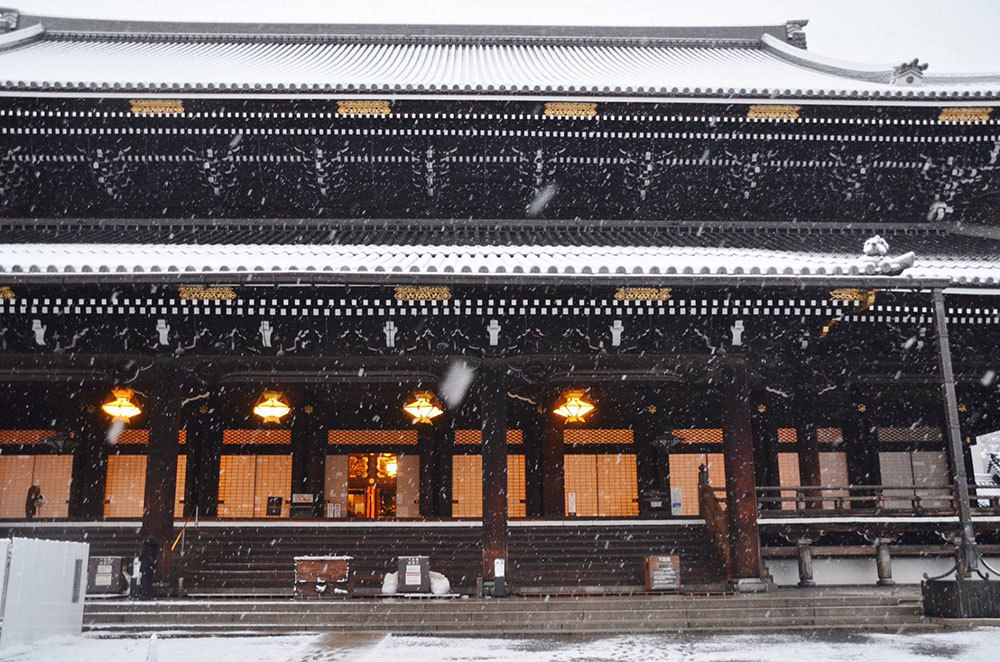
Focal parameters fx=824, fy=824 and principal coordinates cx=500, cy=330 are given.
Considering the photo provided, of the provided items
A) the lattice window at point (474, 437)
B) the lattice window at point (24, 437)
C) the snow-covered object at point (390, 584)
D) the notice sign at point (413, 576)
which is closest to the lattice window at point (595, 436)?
the lattice window at point (474, 437)

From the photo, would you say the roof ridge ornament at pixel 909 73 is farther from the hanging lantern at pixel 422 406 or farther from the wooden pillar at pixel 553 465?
the hanging lantern at pixel 422 406

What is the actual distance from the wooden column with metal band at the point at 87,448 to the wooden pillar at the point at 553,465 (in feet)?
29.7

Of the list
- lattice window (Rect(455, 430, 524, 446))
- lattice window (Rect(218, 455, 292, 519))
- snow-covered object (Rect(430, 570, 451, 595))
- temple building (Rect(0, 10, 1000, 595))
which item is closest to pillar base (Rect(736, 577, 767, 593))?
temple building (Rect(0, 10, 1000, 595))

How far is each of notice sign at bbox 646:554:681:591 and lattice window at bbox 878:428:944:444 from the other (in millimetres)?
7356

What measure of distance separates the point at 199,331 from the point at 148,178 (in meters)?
3.72

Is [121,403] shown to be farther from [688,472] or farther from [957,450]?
[957,450]

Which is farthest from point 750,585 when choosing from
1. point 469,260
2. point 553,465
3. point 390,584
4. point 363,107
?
point 363,107

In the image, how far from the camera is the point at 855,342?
13.0 m

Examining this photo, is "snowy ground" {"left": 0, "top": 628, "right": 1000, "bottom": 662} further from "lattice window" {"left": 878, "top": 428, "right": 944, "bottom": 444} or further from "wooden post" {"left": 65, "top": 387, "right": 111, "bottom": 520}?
"wooden post" {"left": 65, "top": 387, "right": 111, "bottom": 520}

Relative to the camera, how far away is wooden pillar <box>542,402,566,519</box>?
17391 millimetres

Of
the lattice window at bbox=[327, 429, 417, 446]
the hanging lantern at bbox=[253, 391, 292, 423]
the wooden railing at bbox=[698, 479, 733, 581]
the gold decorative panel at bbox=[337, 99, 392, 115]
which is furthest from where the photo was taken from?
the lattice window at bbox=[327, 429, 417, 446]

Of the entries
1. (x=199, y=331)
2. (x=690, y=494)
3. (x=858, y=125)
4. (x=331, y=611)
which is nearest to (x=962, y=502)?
(x=858, y=125)

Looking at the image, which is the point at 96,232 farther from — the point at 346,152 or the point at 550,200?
the point at 550,200

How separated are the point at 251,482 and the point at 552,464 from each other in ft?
21.8
